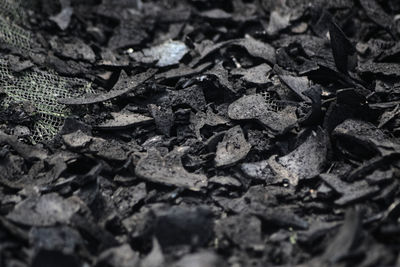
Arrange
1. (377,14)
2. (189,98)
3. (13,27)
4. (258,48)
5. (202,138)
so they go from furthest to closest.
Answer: (377,14)
(13,27)
(258,48)
(189,98)
(202,138)

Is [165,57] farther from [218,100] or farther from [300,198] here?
[300,198]

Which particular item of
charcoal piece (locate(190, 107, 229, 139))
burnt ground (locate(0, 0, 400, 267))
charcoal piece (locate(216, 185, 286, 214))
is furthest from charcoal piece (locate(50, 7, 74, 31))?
charcoal piece (locate(216, 185, 286, 214))

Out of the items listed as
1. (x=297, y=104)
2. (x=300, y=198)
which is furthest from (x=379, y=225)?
(x=297, y=104)

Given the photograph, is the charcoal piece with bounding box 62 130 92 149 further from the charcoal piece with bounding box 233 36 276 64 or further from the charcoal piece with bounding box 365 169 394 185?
the charcoal piece with bounding box 365 169 394 185

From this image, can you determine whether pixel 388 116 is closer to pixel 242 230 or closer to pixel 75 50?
pixel 242 230

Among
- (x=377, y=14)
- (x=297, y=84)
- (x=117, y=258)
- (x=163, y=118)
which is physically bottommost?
(x=117, y=258)

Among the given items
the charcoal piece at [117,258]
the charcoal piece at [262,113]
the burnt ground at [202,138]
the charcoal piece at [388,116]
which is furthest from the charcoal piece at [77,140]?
the charcoal piece at [388,116]

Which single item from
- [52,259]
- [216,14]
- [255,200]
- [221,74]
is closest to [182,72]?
[221,74]
